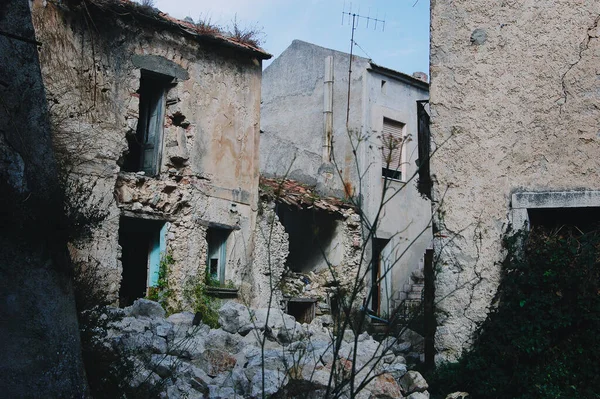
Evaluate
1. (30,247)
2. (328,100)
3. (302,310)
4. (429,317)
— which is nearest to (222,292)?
(302,310)

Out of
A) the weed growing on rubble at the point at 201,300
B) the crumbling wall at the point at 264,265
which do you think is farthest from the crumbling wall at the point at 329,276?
the weed growing on rubble at the point at 201,300

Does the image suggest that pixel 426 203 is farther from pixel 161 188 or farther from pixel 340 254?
pixel 161 188

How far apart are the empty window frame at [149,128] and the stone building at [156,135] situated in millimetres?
20

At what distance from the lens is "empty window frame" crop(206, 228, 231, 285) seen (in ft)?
41.7

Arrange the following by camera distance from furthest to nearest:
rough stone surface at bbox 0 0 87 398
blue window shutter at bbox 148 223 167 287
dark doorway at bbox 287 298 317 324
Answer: dark doorway at bbox 287 298 317 324
blue window shutter at bbox 148 223 167 287
rough stone surface at bbox 0 0 87 398

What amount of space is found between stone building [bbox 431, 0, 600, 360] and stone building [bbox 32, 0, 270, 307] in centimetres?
561

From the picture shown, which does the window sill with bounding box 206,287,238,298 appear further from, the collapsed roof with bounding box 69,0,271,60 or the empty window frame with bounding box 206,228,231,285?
the collapsed roof with bounding box 69,0,271,60

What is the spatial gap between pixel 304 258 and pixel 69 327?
13937 millimetres

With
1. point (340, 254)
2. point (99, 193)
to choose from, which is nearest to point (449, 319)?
point (99, 193)

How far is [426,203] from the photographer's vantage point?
62.9ft

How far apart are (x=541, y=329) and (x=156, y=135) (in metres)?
8.10

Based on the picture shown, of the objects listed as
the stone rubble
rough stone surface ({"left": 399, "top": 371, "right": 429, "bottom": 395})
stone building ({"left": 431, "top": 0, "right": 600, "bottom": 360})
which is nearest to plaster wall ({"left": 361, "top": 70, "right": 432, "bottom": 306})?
the stone rubble

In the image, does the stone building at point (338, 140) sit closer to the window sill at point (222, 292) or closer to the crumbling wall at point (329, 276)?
the crumbling wall at point (329, 276)

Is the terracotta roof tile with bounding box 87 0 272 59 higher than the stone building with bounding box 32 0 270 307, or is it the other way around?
the terracotta roof tile with bounding box 87 0 272 59
